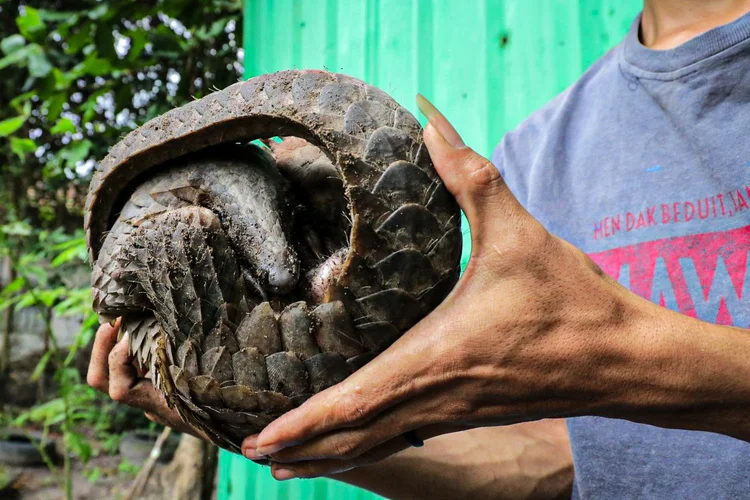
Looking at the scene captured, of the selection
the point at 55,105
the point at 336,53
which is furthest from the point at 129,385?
the point at 55,105

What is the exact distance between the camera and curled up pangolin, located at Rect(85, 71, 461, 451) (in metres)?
0.86

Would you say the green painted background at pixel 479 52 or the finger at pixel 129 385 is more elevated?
the green painted background at pixel 479 52

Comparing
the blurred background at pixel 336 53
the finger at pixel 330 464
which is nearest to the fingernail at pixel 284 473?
the finger at pixel 330 464

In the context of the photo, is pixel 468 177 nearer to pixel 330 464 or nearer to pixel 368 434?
pixel 368 434

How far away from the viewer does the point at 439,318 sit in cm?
84

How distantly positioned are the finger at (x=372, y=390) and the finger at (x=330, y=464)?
135 millimetres

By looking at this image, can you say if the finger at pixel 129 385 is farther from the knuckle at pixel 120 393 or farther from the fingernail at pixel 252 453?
the fingernail at pixel 252 453

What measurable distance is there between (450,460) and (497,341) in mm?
796

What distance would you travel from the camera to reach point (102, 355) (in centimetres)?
136

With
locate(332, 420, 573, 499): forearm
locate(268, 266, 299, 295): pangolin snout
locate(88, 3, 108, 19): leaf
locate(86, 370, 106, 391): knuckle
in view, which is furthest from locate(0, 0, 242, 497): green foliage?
locate(332, 420, 573, 499): forearm

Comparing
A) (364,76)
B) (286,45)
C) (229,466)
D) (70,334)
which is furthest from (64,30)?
(70,334)

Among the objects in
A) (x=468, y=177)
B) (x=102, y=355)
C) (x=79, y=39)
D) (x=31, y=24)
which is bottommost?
(x=102, y=355)

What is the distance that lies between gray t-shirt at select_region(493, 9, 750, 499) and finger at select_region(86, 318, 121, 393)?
3.53ft

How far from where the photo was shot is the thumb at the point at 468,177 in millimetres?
816
